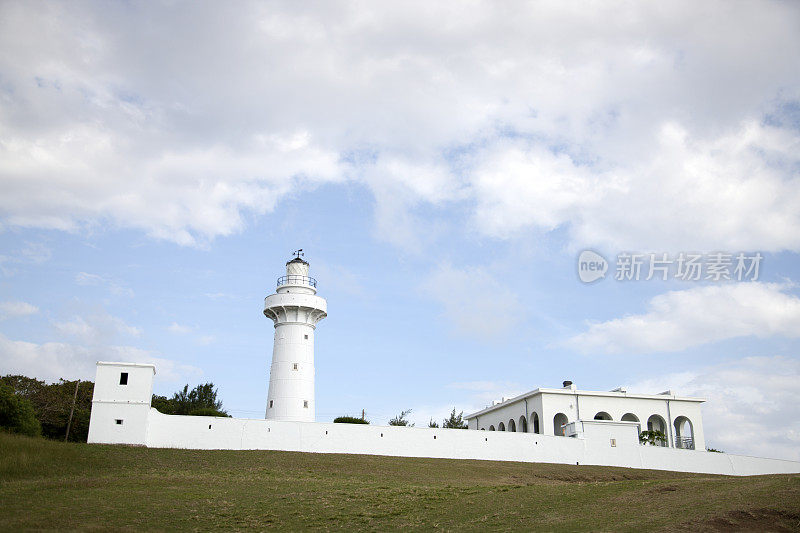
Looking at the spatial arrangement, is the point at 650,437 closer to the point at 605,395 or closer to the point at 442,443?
the point at 605,395

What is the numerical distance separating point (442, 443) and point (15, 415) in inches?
886

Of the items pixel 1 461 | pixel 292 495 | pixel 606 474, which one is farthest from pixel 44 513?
pixel 606 474

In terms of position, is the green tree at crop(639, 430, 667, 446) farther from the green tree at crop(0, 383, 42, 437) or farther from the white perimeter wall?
the green tree at crop(0, 383, 42, 437)

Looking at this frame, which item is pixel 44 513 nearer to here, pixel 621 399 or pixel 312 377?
pixel 312 377

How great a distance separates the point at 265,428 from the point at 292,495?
551 inches

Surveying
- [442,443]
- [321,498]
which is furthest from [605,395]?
[321,498]

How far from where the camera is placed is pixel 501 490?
24.2m

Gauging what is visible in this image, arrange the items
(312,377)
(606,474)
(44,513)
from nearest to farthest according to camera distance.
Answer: (44,513) < (606,474) < (312,377)

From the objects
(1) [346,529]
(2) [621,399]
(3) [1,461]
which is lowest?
(1) [346,529]

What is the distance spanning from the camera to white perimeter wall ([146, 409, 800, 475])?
34.5m

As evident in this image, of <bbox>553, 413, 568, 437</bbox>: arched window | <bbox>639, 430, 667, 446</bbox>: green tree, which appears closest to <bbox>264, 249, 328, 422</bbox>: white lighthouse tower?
<bbox>553, 413, 568, 437</bbox>: arched window

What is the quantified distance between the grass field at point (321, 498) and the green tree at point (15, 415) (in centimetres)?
610

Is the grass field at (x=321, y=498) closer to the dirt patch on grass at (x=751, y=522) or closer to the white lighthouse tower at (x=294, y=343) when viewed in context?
the dirt patch on grass at (x=751, y=522)

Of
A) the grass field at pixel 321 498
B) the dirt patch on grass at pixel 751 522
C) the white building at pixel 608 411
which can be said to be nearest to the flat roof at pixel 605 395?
the white building at pixel 608 411
